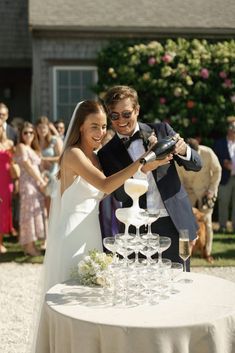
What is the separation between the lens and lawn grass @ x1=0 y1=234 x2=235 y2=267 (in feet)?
25.9

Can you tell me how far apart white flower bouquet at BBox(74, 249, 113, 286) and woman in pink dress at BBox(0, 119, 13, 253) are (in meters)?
5.36

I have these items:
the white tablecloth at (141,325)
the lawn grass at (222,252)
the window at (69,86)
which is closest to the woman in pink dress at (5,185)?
the lawn grass at (222,252)

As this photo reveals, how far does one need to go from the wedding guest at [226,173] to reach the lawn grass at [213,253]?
2.40 feet

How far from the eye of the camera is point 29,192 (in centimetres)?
848

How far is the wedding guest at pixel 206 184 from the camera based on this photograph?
784 cm

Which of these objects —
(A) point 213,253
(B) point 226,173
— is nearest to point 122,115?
(A) point 213,253

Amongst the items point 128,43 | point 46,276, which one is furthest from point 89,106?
point 128,43

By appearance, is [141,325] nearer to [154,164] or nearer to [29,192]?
[154,164]

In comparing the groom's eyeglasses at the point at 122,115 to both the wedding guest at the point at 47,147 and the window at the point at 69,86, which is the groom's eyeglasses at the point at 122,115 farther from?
the window at the point at 69,86

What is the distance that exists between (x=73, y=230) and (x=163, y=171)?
2.53ft

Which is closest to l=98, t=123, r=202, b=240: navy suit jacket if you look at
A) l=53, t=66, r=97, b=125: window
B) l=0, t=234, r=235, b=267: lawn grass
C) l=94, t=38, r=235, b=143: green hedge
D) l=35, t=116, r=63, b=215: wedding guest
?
l=0, t=234, r=235, b=267: lawn grass

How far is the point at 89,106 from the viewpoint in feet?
12.8

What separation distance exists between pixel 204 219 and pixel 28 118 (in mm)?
9438

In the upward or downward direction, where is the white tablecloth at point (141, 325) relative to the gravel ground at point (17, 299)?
upward
